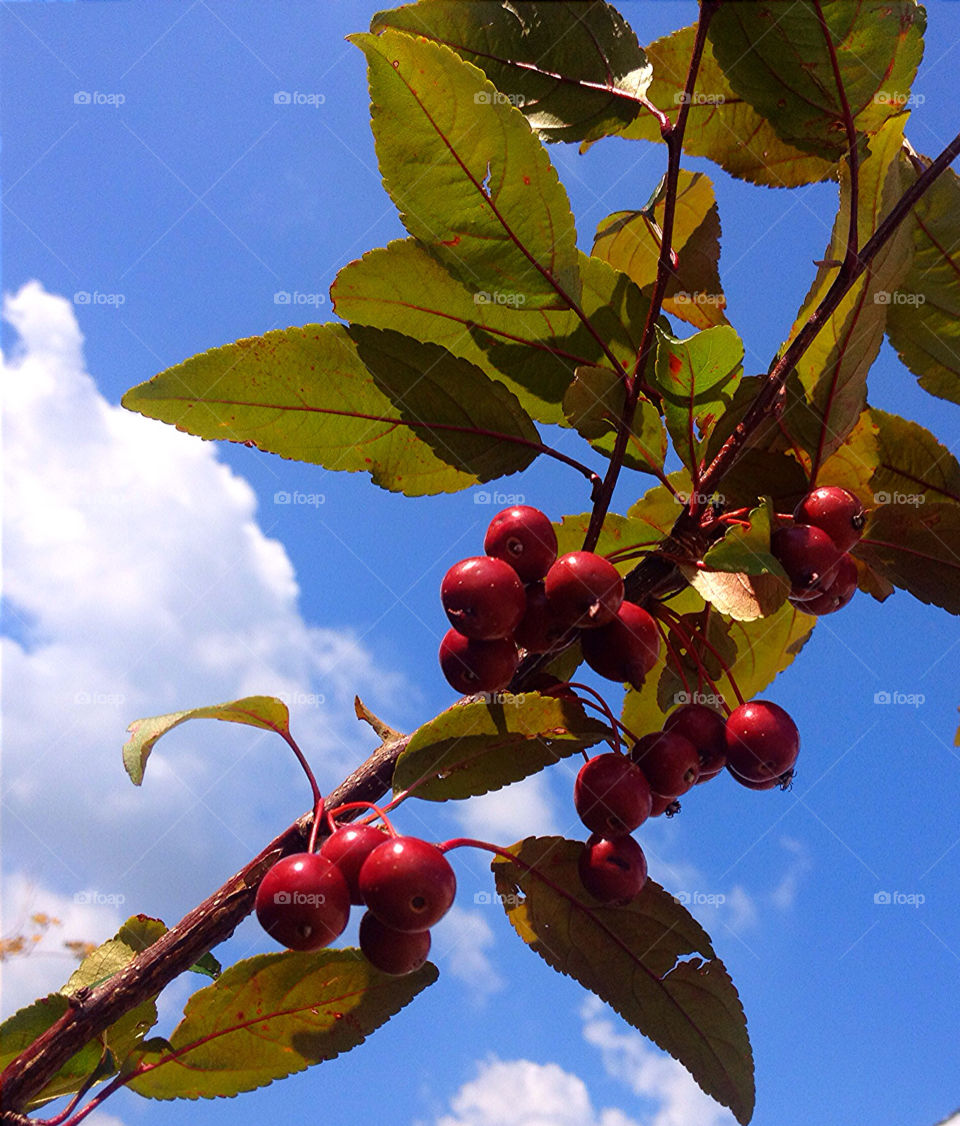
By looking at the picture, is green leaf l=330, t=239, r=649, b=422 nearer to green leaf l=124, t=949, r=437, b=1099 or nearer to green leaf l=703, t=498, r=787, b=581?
green leaf l=703, t=498, r=787, b=581

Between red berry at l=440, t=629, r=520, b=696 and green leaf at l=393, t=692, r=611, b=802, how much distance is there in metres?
0.04

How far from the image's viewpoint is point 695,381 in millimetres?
1424

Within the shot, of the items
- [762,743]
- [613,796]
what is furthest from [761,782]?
[613,796]

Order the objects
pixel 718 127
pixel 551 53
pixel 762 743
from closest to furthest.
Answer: pixel 762 743, pixel 551 53, pixel 718 127

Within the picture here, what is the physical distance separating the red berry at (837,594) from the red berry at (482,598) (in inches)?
19.6

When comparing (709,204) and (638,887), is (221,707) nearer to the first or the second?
(638,887)

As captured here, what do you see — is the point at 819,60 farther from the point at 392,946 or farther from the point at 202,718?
the point at 392,946

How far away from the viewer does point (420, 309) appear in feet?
5.18

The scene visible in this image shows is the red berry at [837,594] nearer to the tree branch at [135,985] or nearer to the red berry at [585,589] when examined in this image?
the red berry at [585,589]

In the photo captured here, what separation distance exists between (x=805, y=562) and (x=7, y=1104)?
143 centimetres

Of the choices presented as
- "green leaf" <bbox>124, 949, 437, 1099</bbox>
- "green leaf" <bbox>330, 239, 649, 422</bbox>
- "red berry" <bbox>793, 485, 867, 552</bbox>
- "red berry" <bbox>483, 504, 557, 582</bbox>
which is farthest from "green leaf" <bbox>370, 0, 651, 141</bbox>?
"green leaf" <bbox>124, 949, 437, 1099</bbox>

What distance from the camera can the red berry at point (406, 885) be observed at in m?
1.16

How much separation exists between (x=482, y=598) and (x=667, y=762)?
406mm

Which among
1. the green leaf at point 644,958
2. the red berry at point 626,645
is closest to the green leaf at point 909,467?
the red berry at point 626,645
